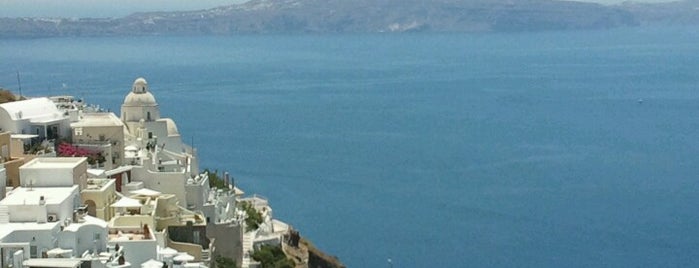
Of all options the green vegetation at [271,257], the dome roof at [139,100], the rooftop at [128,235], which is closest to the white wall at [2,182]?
the rooftop at [128,235]

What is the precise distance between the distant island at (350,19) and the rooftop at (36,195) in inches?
5994

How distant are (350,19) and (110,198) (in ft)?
561

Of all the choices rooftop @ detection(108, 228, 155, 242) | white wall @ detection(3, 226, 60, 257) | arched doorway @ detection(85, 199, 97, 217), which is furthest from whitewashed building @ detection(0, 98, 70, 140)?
white wall @ detection(3, 226, 60, 257)

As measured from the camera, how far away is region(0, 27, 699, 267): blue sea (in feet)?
97.8

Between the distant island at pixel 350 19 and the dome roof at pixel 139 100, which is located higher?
the dome roof at pixel 139 100

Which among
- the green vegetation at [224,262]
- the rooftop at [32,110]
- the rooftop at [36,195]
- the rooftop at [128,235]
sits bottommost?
the green vegetation at [224,262]

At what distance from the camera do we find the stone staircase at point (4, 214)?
40.8ft

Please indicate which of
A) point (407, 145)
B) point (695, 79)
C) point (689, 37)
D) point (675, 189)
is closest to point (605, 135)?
point (407, 145)

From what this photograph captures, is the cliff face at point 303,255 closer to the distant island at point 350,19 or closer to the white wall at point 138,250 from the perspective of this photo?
the white wall at point 138,250

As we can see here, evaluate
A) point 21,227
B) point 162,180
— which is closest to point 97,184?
point 162,180

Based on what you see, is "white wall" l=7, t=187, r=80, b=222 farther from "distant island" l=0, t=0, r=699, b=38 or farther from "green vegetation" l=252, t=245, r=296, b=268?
"distant island" l=0, t=0, r=699, b=38

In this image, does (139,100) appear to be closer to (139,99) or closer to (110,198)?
(139,99)

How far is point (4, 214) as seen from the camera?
12.5 meters

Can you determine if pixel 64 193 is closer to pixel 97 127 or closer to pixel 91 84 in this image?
pixel 97 127
